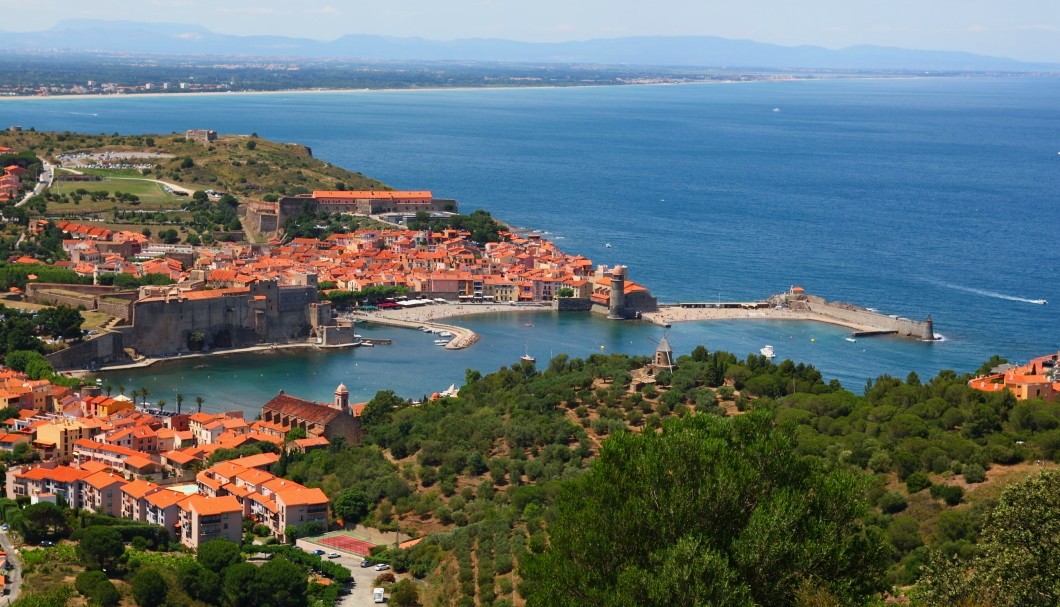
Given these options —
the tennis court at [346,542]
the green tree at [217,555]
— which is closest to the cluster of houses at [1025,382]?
the tennis court at [346,542]

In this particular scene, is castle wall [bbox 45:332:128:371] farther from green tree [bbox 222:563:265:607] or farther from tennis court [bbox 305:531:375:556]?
green tree [bbox 222:563:265:607]

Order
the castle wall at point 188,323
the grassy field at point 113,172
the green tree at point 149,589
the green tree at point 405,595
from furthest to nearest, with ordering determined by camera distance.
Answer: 1. the grassy field at point 113,172
2. the castle wall at point 188,323
3. the green tree at point 405,595
4. the green tree at point 149,589

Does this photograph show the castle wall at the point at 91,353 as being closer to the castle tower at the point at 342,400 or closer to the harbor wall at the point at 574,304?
the castle tower at the point at 342,400

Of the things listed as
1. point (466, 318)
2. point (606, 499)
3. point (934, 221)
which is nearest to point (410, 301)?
point (466, 318)

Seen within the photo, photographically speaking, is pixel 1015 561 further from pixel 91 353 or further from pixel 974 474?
pixel 91 353

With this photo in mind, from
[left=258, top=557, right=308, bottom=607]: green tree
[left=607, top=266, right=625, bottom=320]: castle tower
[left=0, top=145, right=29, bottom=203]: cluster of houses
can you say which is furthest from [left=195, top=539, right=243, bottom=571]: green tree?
[left=0, top=145, right=29, bottom=203]: cluster of houses

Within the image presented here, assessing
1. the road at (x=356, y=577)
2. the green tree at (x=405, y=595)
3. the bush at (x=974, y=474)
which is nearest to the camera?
the green tree at (x=405, y=595)

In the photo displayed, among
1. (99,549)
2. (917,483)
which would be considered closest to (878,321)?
(917,483)
